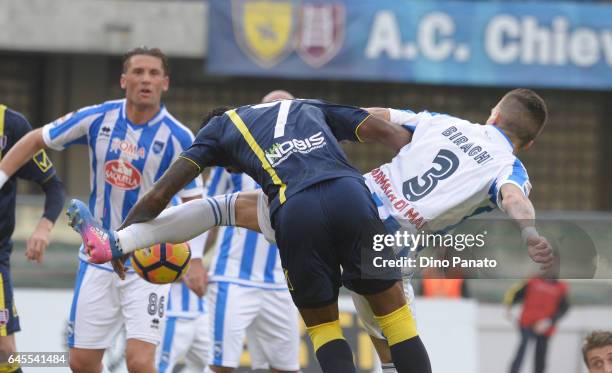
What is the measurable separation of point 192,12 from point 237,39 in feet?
3.18

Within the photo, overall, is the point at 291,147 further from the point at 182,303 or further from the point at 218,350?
the point at 182,303

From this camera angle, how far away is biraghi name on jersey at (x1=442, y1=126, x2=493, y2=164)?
630cm

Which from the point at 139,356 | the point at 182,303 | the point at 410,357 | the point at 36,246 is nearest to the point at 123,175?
the point at 36,246

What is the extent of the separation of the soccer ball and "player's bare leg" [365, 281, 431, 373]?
1.30 meters

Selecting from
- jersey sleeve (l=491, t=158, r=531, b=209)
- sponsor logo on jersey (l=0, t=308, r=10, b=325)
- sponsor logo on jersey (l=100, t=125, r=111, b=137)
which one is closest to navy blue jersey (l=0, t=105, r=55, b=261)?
sponsor logo on jersey (l=0, t=308, r=10, b=325)

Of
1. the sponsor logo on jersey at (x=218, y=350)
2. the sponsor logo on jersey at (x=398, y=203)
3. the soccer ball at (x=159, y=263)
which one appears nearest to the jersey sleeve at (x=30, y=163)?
the soccer ball at (x=159, y=263)

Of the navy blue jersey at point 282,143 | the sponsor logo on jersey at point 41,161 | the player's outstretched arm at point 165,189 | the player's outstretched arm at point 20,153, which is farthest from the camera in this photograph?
the sponsor logo on jersey at point 41,161

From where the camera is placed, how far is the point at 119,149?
7.52 metres

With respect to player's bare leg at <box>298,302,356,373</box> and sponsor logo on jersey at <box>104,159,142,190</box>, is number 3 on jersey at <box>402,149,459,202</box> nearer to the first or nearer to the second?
player's bare leg at <box>298,302,356,373</box>

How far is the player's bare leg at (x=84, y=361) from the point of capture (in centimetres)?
746

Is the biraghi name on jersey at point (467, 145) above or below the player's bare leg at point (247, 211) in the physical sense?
above

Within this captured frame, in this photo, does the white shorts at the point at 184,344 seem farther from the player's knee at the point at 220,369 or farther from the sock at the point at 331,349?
the sock at the point at 331,349

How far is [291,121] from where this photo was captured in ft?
20.2

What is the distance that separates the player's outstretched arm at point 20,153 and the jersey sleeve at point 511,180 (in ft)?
9.59
